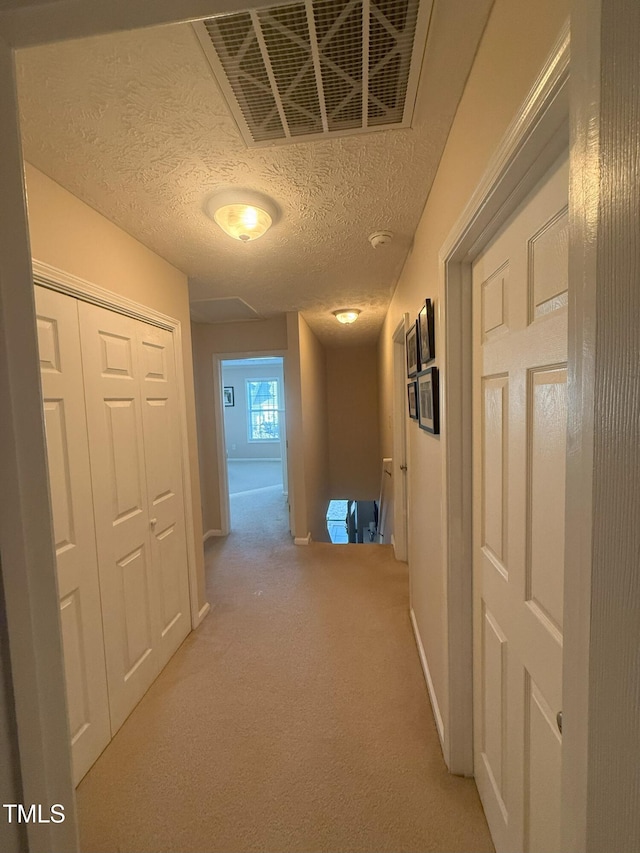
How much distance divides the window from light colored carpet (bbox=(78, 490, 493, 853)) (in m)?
7.20

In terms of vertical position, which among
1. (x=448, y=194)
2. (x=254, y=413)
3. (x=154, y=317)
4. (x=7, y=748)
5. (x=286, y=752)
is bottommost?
(x=286, y=752)

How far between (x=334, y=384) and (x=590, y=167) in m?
5.68

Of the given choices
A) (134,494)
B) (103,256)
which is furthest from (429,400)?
(103,256)

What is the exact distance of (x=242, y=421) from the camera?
9.73m

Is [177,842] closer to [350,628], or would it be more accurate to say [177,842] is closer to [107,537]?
[107,537]

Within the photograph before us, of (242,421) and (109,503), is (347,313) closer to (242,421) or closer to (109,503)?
(109,503)

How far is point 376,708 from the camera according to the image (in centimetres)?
177

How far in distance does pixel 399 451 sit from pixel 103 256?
8.32ft

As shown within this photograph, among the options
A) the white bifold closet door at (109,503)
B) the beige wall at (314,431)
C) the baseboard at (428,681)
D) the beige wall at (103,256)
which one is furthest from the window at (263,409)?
the baseboard at (428,681)

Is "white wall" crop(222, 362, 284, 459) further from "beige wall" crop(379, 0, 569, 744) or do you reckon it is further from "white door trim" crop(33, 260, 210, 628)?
"beige wall" crop(379, 0, 569, 744)

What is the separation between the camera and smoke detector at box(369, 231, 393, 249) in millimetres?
1924

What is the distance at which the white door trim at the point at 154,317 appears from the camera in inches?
55.1

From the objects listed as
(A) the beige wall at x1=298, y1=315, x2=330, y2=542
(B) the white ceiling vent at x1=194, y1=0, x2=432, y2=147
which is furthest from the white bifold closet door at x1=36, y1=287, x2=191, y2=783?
(A) the beige wall at x1=298, y1=315, x2=330, y2=542

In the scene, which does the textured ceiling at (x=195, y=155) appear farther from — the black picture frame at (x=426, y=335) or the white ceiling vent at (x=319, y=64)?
the black picture frame at (x=426, y=335)
